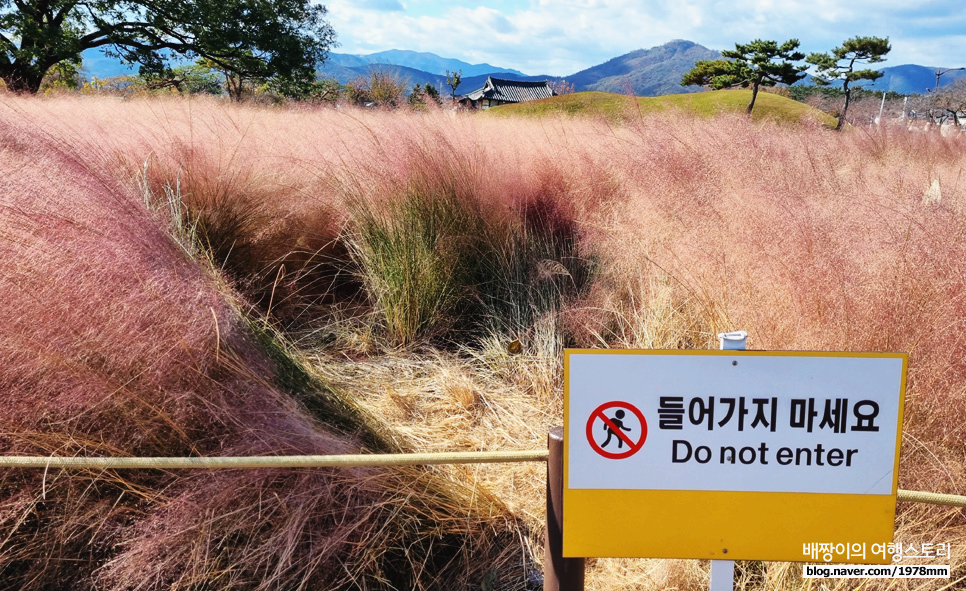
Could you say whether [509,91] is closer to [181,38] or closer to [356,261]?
[181,38]

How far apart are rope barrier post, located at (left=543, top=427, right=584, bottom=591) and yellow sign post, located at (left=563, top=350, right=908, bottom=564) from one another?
0.04m

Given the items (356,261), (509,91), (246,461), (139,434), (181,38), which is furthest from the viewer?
(509,91)

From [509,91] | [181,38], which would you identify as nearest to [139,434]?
[181,38]

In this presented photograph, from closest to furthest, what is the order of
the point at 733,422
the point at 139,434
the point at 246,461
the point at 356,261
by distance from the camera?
the point at 733,422 → the point at 246,461 → the point at 139,434 → the point at 356,261

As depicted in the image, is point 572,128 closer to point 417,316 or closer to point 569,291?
point 569,291

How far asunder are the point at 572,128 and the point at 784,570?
175 inches

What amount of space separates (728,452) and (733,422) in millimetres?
50

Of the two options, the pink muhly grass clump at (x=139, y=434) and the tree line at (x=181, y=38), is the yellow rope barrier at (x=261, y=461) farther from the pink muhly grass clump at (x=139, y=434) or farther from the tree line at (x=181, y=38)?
the tree line at (x=181, y=38)

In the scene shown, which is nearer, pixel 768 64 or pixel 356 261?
pixel 356 261

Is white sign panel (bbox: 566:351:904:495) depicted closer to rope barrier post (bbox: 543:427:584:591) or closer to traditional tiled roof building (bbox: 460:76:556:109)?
rope barrier post (bbox: 543:427:584:591)

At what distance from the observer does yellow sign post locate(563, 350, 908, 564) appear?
1.00 meters

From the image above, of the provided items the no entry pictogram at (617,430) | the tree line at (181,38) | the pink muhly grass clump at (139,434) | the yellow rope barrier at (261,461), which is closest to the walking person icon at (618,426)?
the no entry pictogram at (617,430)

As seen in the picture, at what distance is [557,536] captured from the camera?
110cm

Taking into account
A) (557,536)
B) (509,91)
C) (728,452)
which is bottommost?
(557,536)
